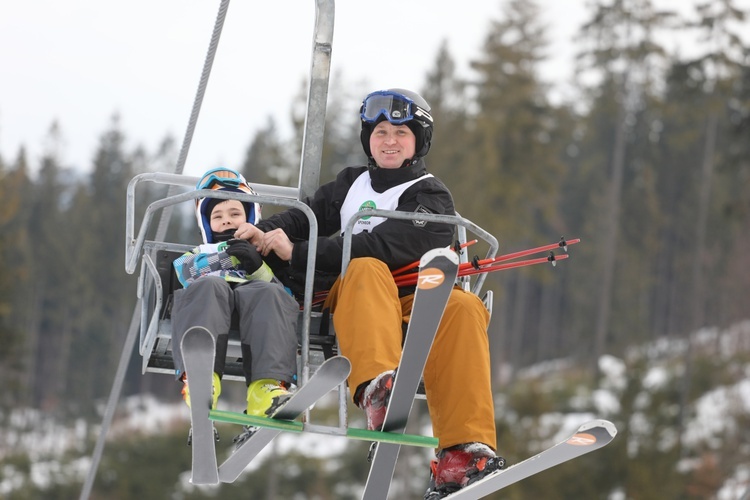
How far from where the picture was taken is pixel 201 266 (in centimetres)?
514

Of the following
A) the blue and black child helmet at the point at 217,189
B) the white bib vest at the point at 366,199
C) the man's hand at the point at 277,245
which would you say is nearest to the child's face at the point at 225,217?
the blue and black child helmet at the point at 217,189

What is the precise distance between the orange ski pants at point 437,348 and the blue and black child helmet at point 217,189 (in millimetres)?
863

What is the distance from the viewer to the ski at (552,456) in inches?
176

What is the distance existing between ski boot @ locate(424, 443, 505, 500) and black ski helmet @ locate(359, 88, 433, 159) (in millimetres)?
1498

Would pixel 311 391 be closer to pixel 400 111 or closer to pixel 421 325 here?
pixel 421 325

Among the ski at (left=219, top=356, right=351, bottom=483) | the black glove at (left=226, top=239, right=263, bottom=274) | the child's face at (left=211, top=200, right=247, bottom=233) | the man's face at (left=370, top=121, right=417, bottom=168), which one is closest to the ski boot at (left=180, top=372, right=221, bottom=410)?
the ski at (left=219, top=356, right=351, bottom=483)

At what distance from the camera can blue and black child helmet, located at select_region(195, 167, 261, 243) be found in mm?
5484

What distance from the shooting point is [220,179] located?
553 cm

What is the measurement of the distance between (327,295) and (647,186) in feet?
154

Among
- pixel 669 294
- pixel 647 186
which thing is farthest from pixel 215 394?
pixel 669 294

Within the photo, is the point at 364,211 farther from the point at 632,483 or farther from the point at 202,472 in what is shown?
the point at 632,483

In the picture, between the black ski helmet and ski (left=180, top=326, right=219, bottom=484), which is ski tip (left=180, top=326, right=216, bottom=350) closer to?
ski (left=180, top=326, right=219, bottom=484)

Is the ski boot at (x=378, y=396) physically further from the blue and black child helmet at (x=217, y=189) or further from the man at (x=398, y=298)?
the blue and black child helmet at (x=217, y=189)

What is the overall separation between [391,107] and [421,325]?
58.8 inches
